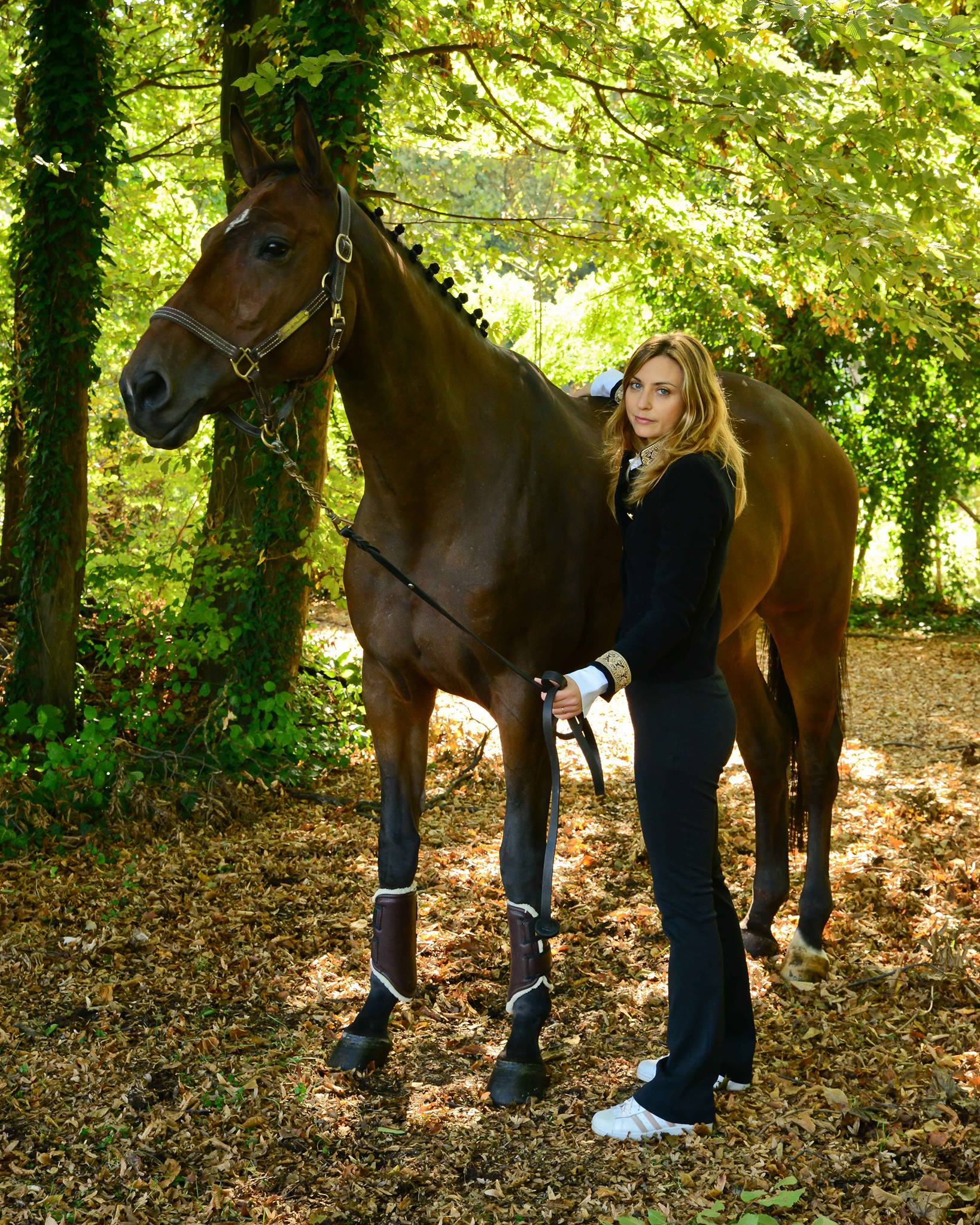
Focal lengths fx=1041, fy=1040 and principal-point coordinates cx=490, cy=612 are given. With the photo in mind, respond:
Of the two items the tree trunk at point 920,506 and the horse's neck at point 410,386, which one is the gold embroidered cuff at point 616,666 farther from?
the tree trunk at point 920,506

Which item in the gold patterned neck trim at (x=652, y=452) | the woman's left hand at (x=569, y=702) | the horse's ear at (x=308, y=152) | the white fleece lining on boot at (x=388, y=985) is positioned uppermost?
the horse's ear at (x=308, y=152)

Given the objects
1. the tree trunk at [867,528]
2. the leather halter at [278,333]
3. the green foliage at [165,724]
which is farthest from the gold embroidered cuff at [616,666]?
the tree trunk at [867,528]

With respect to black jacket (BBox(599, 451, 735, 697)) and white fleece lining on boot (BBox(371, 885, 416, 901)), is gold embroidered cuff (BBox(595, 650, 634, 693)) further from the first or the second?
white fleece lining on boot (BBox(371, 885, 416, 901))

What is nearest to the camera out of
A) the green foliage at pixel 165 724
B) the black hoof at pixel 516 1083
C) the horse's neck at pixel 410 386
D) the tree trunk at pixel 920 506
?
the horse's neck at pixel 410 386

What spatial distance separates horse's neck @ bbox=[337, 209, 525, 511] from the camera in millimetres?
2869

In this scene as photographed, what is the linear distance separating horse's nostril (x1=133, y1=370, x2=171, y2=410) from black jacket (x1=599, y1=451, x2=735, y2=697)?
4.02ft

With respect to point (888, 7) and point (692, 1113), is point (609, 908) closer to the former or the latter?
point (692, 1113)

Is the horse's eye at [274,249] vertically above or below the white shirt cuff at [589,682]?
above

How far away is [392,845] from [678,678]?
111 cm

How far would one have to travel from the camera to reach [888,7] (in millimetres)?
3773

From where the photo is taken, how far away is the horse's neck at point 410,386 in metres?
2.87

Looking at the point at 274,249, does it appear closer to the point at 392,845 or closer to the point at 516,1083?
the point at 392,845

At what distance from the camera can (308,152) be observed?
8.67 ft

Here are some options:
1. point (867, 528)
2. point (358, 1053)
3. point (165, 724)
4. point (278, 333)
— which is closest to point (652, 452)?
point (278, 333)
